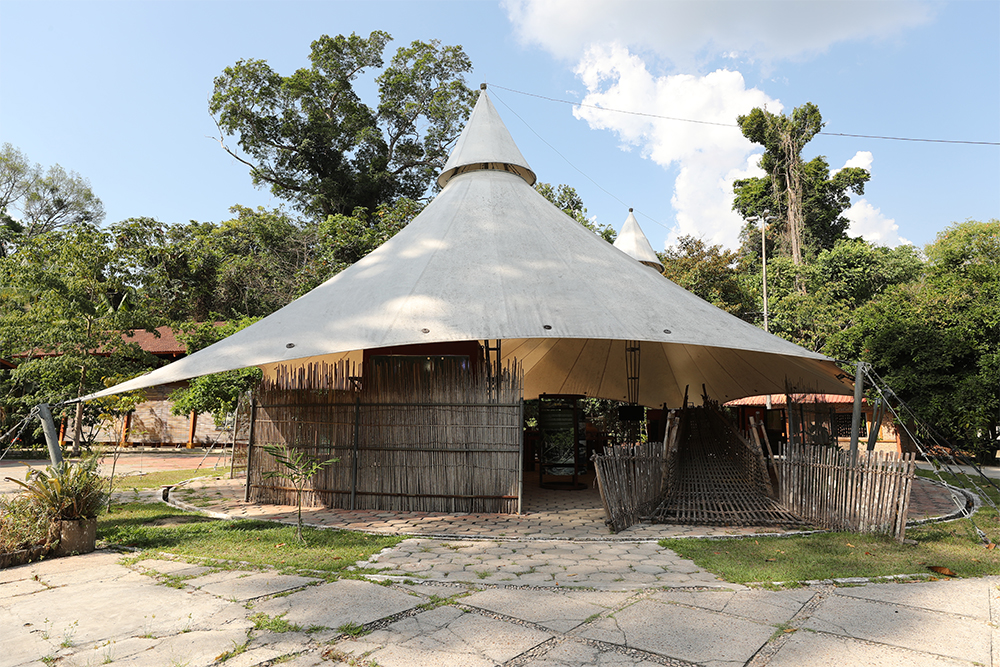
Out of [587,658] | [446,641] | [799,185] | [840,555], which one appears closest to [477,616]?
[446,641]

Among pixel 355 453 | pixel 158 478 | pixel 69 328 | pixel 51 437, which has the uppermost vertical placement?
pixel 69 328

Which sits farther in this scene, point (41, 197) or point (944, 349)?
point (41, 197)

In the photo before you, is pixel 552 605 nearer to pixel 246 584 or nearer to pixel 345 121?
pixel 246 584

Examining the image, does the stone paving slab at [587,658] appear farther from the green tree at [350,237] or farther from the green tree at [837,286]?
the green tree at [837,286]

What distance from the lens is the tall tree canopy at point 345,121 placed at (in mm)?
25141

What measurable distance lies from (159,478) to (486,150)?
26.8 ft

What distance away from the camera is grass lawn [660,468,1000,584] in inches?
169

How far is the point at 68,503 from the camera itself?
5.07 meters

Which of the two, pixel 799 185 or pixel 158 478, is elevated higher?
pixel 799 185

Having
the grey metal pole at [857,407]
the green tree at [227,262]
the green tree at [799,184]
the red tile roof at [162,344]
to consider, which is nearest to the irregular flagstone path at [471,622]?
the grey metal pole at [857,407]

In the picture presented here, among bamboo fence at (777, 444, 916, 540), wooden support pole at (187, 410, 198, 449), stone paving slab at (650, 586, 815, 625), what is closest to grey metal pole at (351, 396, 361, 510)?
stone paving slab at (650, 586, 815, 625)

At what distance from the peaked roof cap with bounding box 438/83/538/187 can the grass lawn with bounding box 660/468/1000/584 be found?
6.98 meters

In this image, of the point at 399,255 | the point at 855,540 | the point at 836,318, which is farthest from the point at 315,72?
the point at 855,540

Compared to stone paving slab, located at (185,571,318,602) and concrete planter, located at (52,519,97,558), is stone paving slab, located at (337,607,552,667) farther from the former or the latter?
concrete planter, located at (52,519,97,558)
